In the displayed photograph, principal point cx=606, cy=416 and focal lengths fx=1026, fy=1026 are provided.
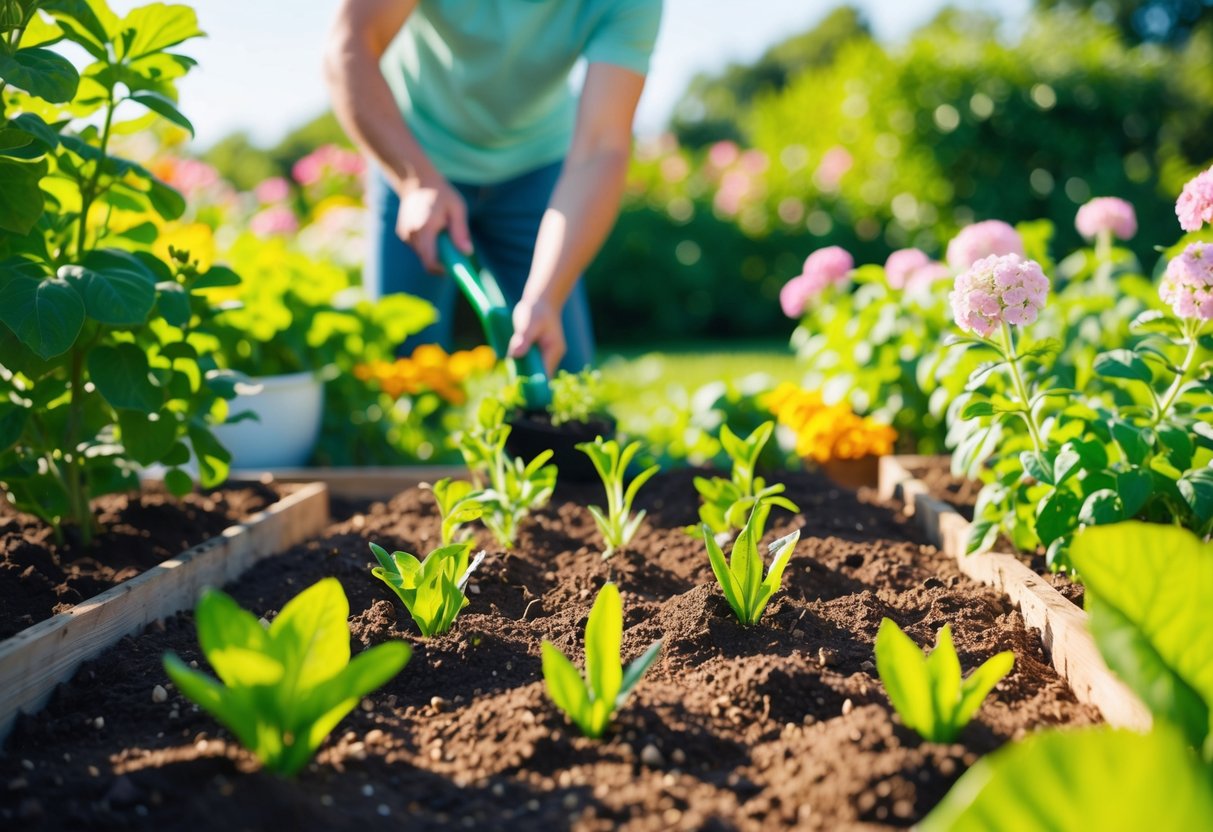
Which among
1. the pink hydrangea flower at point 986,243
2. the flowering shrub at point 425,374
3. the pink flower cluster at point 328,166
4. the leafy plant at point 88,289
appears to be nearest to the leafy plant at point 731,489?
the pink hydrangea flower at point 986,243

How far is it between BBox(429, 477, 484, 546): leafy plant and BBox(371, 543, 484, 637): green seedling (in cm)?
21

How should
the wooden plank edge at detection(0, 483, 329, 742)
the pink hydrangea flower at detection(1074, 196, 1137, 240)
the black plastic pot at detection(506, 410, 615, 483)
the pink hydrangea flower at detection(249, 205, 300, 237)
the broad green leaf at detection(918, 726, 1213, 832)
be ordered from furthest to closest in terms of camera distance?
the pink hydrangea flower at detection(249, 205, 300, 237) < the pink hydrangea flower at detection(1074, 196, 1137, 240) < the black plastic pot at detection(506, 410, 615, 483) < the wooden plank edge at detection(0, 483, 329, 742) < the broad green leaf at detection(918, 726, 1213, 832)

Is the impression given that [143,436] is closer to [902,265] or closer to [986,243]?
[986,243]

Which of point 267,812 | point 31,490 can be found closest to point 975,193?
point 31,490

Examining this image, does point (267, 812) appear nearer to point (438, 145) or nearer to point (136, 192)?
point (136, 192)

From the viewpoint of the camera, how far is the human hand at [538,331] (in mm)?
2381

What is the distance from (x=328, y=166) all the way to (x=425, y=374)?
161 inches

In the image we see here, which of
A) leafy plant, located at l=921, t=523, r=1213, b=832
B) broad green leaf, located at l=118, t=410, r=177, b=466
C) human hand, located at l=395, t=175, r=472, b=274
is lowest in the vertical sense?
leafy plant, located at l=921, t=523, r=1213, b=832

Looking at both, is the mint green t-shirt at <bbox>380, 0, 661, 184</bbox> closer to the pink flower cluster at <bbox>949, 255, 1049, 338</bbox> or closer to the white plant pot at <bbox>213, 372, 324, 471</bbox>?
the white plant pot at <bbox>213, 372, 324, 471</bbox>

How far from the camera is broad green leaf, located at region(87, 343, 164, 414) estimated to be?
178 centimetres

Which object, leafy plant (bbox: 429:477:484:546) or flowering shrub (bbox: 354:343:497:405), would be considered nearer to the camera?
leafy plant (bbox: 429:477:484:546)

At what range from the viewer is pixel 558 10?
2.97 metres

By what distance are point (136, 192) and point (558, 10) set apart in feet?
4.65

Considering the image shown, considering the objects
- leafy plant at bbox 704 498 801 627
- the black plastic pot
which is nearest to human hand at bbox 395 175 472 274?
the black plastic pot
